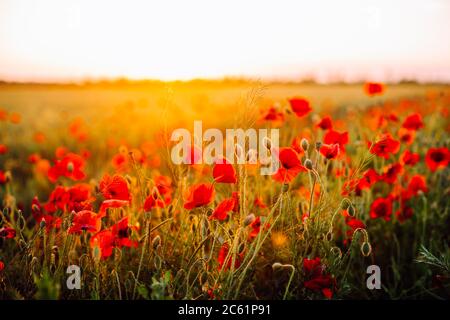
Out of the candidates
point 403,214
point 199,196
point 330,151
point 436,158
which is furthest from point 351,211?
point 436,158

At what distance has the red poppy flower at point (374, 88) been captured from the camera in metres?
2.20

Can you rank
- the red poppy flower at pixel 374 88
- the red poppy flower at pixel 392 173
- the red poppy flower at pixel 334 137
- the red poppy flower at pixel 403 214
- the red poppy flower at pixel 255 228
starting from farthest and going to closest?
the red poppy flower at pixel 374 88 < the red poppy flower at pixel 403 214 < the red poppy flower at pixel 392 173 < the red poppy flower at pixel 334 137 < the red poppy flower at pixel 255 228

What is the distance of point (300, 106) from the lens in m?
1.83

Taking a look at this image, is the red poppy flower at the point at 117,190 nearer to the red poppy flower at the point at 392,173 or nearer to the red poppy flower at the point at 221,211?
the red poppy flower at the point at 221,211

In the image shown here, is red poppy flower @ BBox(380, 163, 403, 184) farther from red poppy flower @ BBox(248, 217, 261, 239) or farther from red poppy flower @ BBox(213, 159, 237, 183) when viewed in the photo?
red poppy flower @ BBox(213, 159, 237, 183)

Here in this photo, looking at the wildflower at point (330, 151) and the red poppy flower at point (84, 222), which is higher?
the wildflower at point (330, 151)

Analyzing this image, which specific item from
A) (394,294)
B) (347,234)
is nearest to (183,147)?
(347,234)

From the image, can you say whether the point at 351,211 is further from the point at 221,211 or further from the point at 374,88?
the point at 374,88

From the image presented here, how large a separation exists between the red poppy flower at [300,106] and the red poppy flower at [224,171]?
75 centimetres

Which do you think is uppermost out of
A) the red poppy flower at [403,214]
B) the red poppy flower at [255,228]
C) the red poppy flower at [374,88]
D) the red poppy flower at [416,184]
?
the red poppy flower at [374,88]

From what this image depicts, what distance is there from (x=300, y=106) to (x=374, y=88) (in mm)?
584

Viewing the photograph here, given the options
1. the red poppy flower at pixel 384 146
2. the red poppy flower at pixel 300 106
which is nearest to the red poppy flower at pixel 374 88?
the red poppy flower at pixel 300 106

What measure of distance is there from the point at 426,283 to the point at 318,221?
698mm
